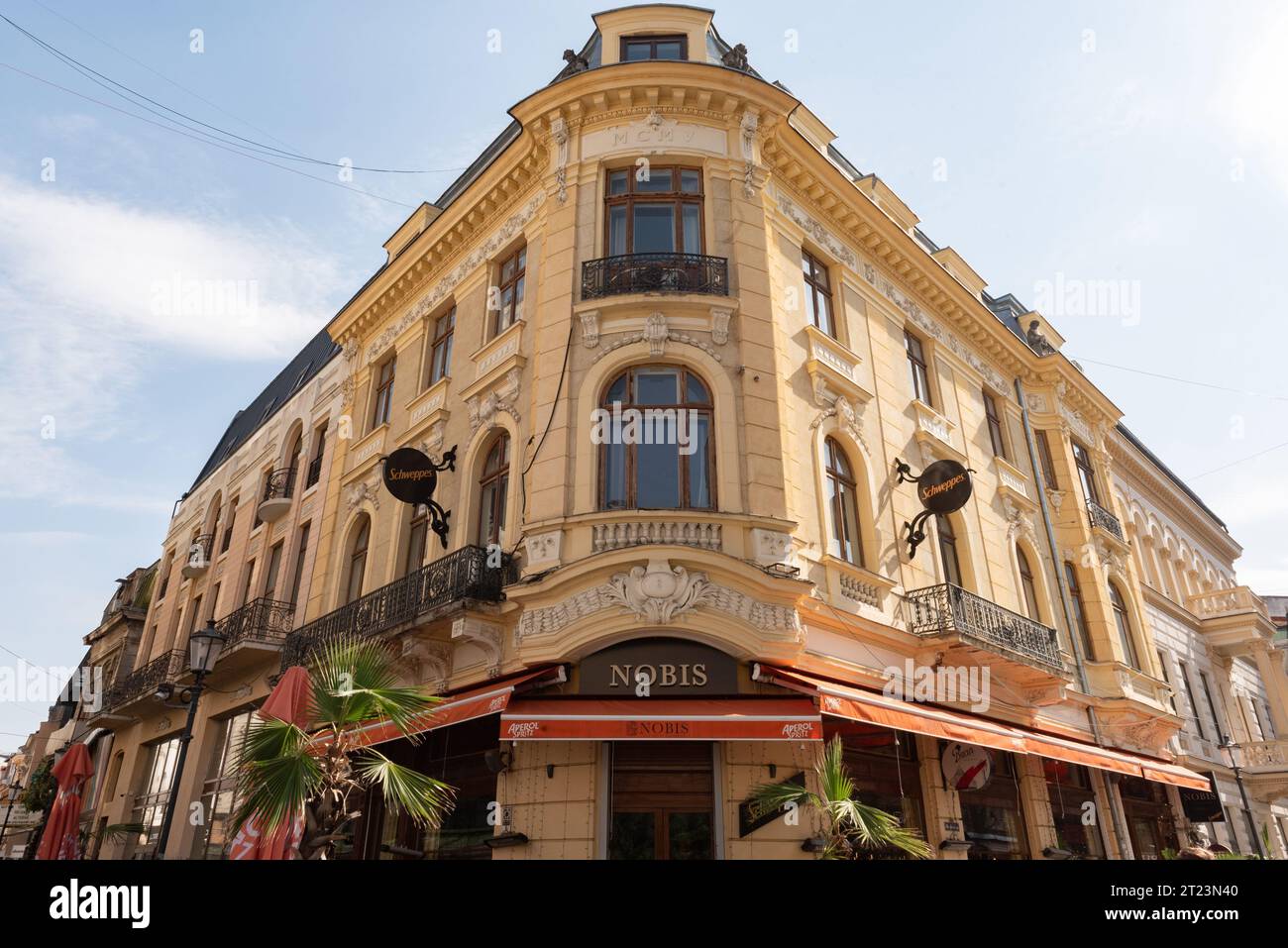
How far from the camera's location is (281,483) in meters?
21.4

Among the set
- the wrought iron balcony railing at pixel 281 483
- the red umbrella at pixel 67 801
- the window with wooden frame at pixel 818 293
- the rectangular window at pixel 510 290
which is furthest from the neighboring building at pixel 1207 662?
the red umbrella at pixel 67 801

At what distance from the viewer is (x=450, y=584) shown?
39.9 feet

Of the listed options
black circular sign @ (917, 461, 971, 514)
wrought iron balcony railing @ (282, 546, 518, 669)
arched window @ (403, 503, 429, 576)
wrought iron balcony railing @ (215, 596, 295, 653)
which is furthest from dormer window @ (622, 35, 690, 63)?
wrought iron balcony railing @ (215, 596, 295, 653)

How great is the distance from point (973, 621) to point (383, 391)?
540 inches

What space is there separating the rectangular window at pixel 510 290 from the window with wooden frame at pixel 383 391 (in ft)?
13.5

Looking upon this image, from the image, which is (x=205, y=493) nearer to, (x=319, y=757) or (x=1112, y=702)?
(x=319, y=757)

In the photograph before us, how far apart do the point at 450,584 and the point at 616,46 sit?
10161mm

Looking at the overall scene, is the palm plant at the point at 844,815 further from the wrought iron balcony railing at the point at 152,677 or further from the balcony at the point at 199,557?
the balcony at the point at 199,557

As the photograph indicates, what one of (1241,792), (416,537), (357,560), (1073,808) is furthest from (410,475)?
(1241,792)

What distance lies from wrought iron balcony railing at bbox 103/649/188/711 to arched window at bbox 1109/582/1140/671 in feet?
77.3

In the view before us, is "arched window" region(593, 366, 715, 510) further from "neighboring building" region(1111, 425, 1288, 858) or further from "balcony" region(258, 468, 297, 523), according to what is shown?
"neighboring building" region(1111, 425, 1288, 858)
